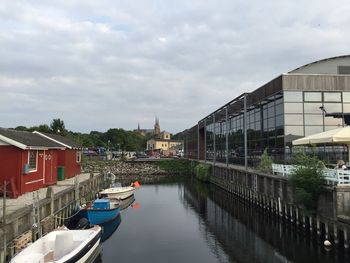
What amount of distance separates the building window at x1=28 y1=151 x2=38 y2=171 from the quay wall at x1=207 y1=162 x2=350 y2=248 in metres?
17.6

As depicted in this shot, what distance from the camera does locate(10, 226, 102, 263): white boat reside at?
1370cm

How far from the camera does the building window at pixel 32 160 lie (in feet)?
83.6

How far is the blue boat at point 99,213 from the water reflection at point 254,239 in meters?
6.67

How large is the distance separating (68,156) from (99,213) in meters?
15.4

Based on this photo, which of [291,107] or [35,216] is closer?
[35,216]

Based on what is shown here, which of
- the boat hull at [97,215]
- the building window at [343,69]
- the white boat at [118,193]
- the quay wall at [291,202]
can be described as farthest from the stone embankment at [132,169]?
the boat hull at [97,215]

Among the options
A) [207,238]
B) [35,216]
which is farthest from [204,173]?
[35,216]

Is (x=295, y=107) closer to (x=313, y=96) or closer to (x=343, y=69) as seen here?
(x=313, y=96)

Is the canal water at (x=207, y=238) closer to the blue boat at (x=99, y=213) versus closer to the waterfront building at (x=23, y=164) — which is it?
the blue boat at (x=99, y=213)

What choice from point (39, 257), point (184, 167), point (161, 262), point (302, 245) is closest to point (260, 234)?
point (302, 245)

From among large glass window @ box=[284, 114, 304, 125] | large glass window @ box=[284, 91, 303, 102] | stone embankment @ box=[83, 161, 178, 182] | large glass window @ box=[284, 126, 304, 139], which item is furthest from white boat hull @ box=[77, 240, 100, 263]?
stone embankment @ box=[83, 161, 178, 182]

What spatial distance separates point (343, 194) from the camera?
58.8 ft

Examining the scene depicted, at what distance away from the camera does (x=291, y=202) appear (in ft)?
77.8

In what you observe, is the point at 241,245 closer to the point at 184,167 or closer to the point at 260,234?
the point at 260,234
